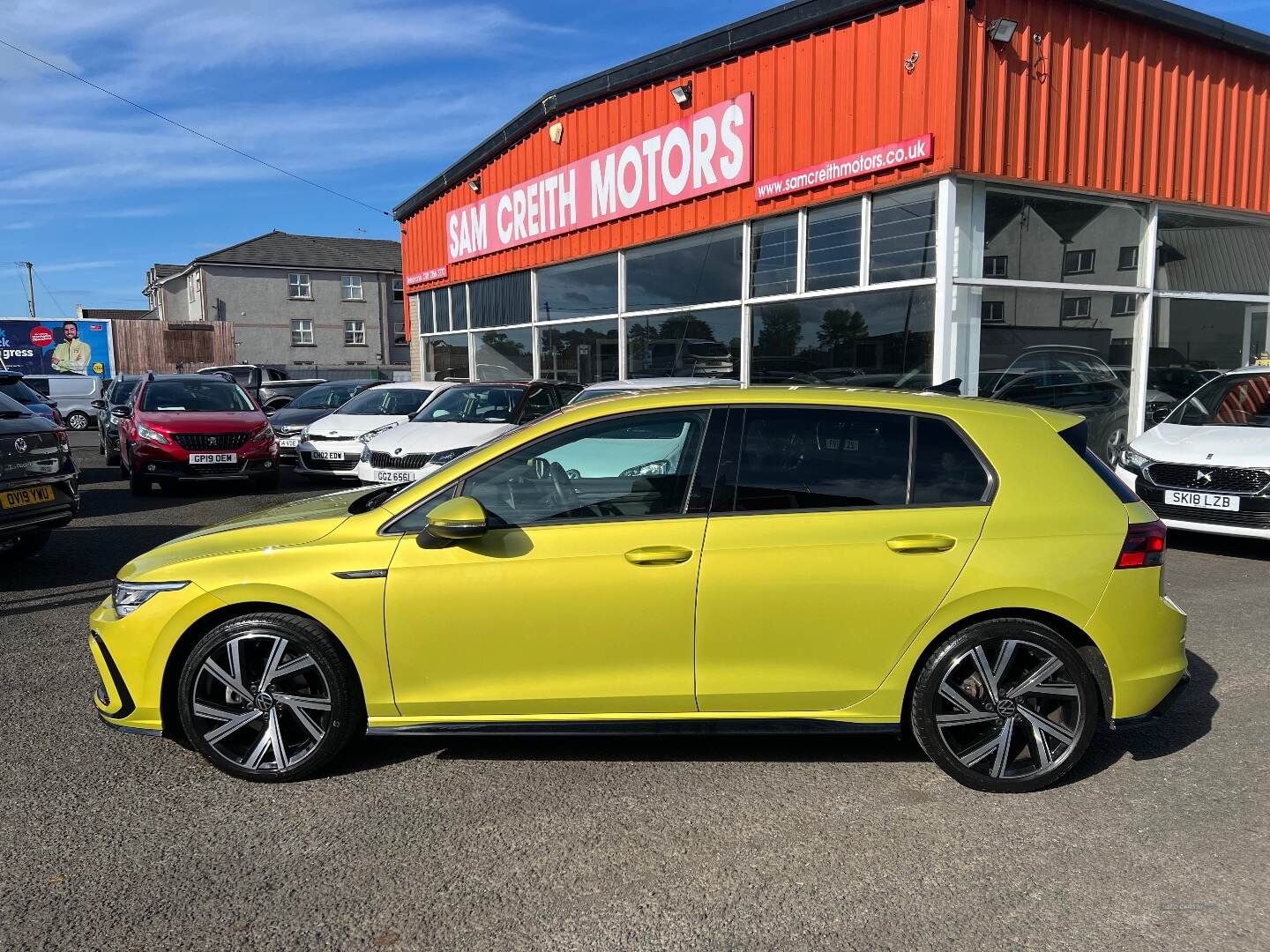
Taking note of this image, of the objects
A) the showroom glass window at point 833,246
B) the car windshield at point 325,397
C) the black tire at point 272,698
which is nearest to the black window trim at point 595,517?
the black tire at point 272,698

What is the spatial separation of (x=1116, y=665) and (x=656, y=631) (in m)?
1.77

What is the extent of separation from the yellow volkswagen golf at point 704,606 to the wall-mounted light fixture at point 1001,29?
725 centimetres

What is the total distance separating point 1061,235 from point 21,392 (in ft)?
52.6

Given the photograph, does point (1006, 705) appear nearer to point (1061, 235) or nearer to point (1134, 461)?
→ point (1134, 461)

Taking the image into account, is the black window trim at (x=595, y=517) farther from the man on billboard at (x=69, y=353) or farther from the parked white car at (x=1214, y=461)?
the man on billboard at (x=69, y=353)

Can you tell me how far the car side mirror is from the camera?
129 inches

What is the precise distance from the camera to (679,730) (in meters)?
3.44

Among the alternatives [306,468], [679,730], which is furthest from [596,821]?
[306,468]

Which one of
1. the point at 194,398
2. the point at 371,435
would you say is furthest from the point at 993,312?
the point at 194,398

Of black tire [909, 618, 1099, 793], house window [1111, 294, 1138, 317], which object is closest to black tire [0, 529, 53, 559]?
black tire [909, 618, 1099, 793]

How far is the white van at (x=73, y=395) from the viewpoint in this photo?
90.4 ft

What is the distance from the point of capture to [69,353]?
33.7 m

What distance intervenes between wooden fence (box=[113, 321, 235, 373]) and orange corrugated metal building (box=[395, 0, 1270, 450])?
2929 cm

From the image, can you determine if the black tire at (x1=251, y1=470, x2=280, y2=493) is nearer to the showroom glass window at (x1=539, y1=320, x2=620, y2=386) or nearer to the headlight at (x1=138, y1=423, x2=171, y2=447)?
the headlight at (x1=138, y1=423, x2=171, y2=447)
